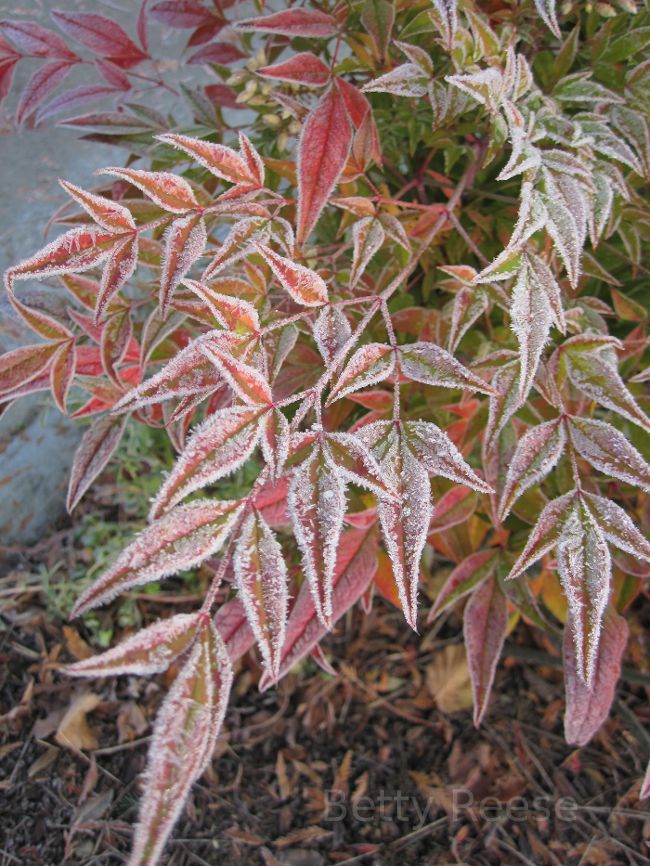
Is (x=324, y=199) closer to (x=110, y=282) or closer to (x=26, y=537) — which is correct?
(x=110, y=282)

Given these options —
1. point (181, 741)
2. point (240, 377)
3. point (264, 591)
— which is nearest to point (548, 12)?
point (240, 377)

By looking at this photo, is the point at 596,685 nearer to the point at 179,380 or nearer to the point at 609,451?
the point at 609,451

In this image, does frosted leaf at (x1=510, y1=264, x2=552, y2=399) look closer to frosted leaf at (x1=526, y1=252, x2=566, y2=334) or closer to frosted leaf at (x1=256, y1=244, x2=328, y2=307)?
frosted leaf at (x1=526, y1=252, x2=566, y2=334)

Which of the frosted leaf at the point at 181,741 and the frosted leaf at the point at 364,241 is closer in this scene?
the frosted leaf at the point at 181,741

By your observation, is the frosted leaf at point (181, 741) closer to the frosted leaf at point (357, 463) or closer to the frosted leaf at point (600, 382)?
the frosted leaf at point (357, 463)

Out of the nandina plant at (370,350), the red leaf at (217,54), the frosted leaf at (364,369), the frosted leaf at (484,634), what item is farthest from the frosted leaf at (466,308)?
the red leaf at (217,54)

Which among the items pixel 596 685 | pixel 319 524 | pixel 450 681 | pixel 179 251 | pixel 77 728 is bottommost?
pixel 450 681
